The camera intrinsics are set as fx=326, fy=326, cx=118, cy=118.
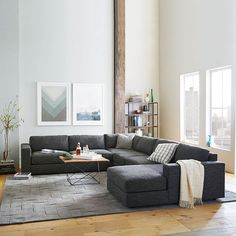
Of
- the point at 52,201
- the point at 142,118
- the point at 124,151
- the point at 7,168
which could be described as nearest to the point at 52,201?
the point at 52,201

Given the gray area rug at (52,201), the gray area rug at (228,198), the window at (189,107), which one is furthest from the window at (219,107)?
the gray area rug at (52,201)

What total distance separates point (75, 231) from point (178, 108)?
561cm

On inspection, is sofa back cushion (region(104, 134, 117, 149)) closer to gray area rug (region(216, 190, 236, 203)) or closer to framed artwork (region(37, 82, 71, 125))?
framed artwork (region(37, 82, 71, 125))

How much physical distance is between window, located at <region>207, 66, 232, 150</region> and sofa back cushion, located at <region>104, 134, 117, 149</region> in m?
2.19

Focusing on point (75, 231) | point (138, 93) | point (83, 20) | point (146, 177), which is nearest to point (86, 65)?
point (83, 20)

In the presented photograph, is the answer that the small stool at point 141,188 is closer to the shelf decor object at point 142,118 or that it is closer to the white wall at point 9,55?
the white wall at point 9,55

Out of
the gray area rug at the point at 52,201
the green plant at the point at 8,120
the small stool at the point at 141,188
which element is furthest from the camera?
the green plant at the point at 8,120

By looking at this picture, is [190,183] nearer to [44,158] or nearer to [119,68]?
[44,158]

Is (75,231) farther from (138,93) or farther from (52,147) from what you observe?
(138,93)

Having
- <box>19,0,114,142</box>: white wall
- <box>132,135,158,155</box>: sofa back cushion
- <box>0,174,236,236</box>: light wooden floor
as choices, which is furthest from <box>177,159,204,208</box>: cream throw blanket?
<box>19,0,114,142</box>: white wall

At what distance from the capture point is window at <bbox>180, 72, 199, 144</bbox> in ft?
26.0

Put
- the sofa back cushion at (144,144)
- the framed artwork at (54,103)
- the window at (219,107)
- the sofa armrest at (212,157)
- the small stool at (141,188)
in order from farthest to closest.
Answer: the framed artwork at (54,103) < the window at (219,107) < the sofa back cushion at (144,144) < the sofa armrest at (212,157) < the small stool at (141,188)

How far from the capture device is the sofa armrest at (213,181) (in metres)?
4.58

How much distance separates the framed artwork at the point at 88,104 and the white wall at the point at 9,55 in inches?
57.3
